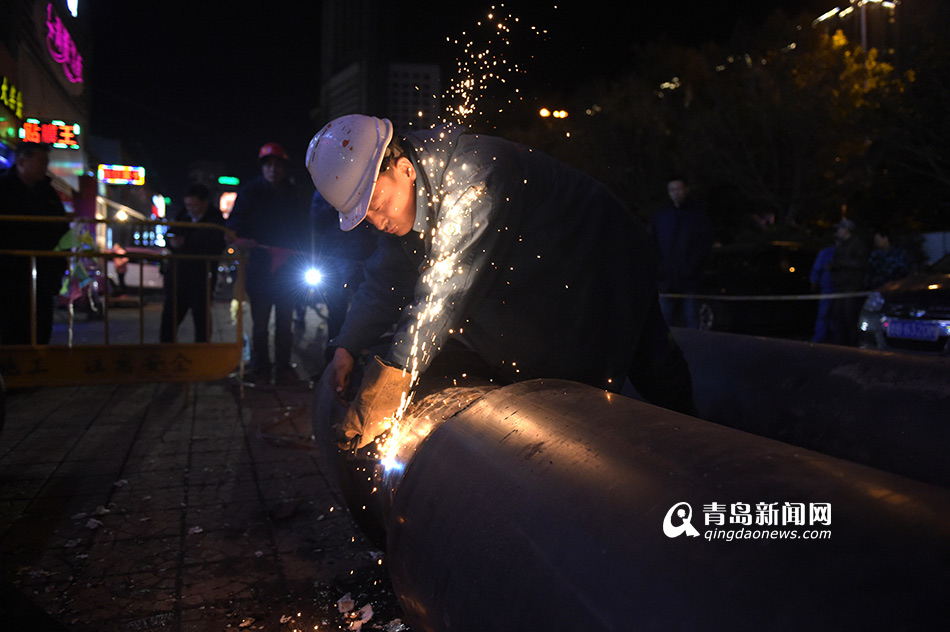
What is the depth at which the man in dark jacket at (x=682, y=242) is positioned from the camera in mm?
6969

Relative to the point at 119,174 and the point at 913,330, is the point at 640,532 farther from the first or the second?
the point at 119,174

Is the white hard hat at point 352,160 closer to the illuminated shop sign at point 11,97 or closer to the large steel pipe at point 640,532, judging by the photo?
the large steel pipe at point 640,532

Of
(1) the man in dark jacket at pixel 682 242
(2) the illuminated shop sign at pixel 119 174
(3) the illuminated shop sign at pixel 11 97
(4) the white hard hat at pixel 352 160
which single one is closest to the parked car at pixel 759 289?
(1) the man in dark jacket at pixel 682 242

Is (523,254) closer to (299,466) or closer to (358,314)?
(358,314)

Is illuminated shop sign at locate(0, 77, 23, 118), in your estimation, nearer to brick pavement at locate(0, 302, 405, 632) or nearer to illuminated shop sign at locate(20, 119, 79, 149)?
illuminated shop sign at locate(20, 119, 79, 149)

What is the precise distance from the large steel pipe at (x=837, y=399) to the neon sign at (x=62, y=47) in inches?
719

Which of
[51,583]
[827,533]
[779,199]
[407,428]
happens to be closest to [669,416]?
[827,533]

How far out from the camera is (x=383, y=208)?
2.12m

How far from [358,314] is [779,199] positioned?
22065mm

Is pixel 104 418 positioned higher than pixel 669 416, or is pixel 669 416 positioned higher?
pixel 669 416

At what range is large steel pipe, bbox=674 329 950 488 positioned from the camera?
2.04 metres

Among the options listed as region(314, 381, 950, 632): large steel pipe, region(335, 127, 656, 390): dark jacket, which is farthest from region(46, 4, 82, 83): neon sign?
region(314, 381, 950, 632): large steel pipe

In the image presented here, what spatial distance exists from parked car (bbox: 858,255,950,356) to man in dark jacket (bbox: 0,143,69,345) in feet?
22.5

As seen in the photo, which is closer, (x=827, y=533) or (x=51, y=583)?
(x=827, y=533)
